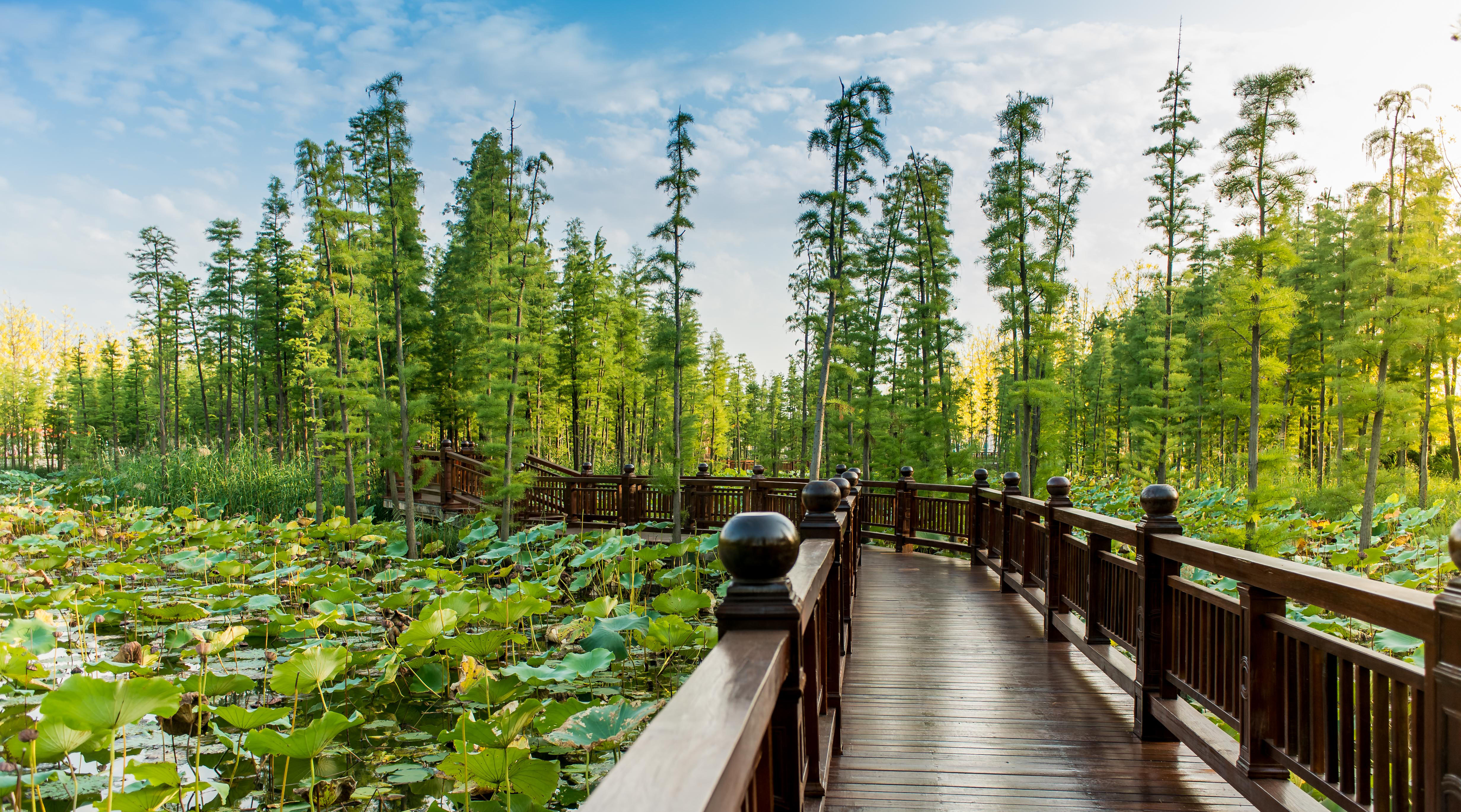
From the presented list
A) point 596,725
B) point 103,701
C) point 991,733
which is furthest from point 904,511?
point 103,701

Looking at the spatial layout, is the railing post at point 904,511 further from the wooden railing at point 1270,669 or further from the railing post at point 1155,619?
the railing post at point 1155,619

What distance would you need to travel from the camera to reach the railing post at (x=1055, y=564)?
4617 millimetres

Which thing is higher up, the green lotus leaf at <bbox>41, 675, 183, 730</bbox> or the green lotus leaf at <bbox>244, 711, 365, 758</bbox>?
the green lotus leaf at <bbox>41, 675, 183, 730</bbox>

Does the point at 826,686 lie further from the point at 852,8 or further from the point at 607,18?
the point at 607,18

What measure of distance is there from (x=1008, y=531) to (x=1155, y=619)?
3.37 meters

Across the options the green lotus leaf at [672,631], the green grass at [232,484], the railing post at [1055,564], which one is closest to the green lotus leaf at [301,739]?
the green lotus leaf at [672,631]

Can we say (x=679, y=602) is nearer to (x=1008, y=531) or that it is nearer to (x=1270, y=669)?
(x=1270, y=669)

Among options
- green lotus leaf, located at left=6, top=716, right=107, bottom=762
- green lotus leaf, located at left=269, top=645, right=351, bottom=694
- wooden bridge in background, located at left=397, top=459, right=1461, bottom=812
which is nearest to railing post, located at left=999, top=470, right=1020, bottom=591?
wooden bridge in background, located at left=397, top=459, right=1461, bottom=812

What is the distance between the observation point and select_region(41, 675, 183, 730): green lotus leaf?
7.14 ft

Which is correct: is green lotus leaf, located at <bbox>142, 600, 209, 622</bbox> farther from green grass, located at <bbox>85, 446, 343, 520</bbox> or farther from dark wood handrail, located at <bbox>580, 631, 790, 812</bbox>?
green grass, located at <bbox>85, 446, 343, 520</bbox>

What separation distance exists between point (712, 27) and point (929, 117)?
10511mm

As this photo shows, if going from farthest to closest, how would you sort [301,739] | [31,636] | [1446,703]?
1. [31,636]
2. [301,739]
3. [1446,703]

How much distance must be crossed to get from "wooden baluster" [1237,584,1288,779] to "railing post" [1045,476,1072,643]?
7.97 ft

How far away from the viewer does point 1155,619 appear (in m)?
3.00
